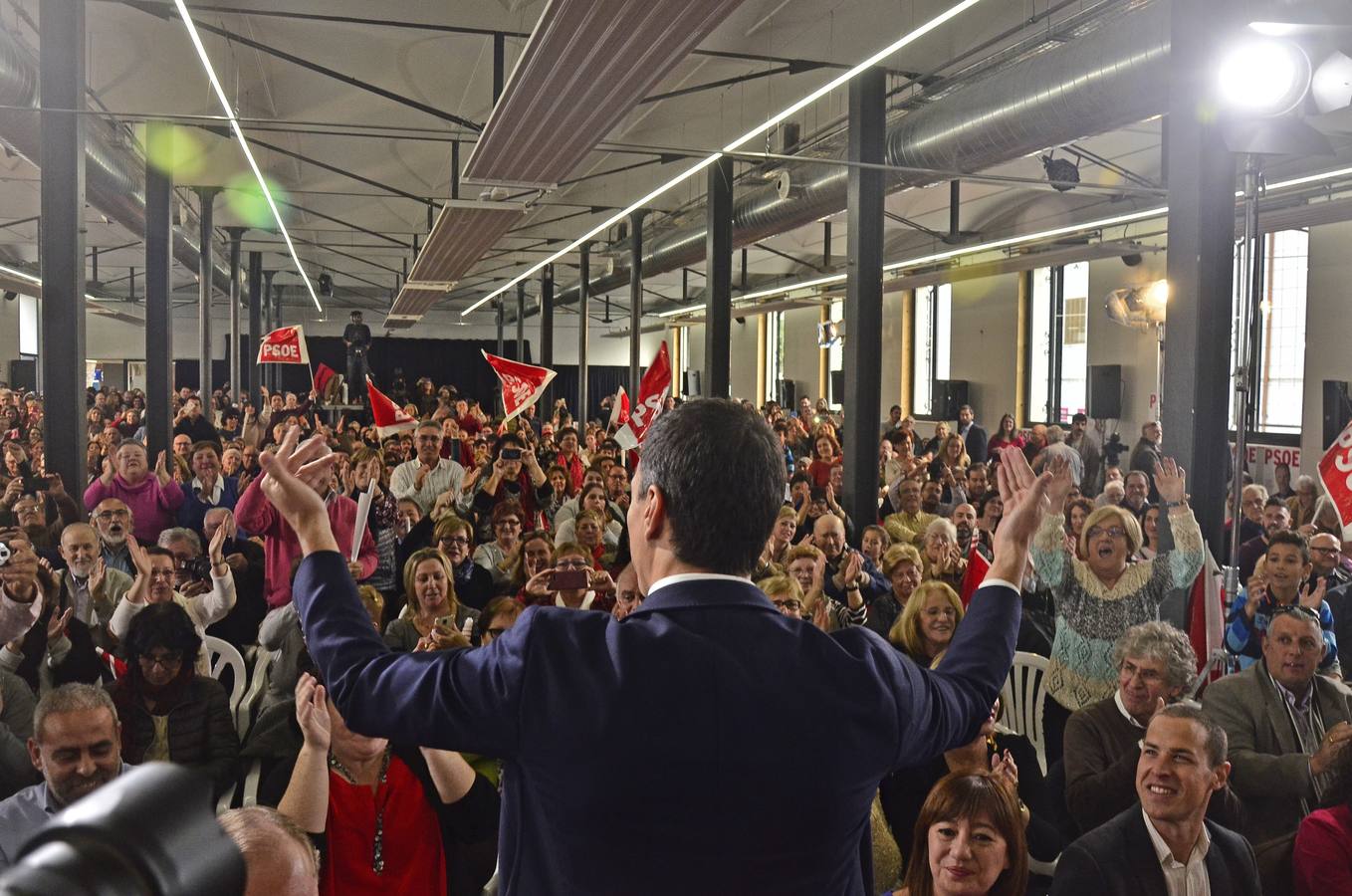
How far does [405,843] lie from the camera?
3.27 metres

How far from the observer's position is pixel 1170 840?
3.06 meters

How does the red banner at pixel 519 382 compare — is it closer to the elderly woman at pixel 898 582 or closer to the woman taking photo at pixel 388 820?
the elderly woman at pixel 898 582

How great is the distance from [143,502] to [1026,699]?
215 inches

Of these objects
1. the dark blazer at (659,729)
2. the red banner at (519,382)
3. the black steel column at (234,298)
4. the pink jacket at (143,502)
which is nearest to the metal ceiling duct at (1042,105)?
the red banner at (519,382)

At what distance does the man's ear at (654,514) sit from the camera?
4.88ft

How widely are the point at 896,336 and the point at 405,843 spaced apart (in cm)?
2167

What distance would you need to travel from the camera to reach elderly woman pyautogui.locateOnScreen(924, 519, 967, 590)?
6371 millimetres

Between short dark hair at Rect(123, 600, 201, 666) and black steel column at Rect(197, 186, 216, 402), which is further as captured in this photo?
black steel column at Rect(197, 186, 216, 402)

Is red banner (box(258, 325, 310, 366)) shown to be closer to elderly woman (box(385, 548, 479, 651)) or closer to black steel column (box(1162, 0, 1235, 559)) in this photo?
elderly woman (box(385, 548, 479, 651))

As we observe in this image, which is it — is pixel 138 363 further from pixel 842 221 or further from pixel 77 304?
pixel 77 304

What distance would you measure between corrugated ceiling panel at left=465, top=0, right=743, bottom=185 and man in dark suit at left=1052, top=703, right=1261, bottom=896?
9.49ft

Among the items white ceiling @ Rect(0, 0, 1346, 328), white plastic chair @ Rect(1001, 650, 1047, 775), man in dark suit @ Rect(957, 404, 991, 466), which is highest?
white ceiling @ Rect(0, 0, 1346, 328)

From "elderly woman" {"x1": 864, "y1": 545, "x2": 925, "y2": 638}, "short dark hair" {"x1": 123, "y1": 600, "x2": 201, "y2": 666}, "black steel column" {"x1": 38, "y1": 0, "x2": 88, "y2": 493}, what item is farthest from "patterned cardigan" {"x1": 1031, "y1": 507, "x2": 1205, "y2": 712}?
"black steel column" {"x1": 38, "y1": 0, "x2": 88, "y2": 493}

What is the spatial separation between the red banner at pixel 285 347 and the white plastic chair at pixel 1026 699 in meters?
13.5
